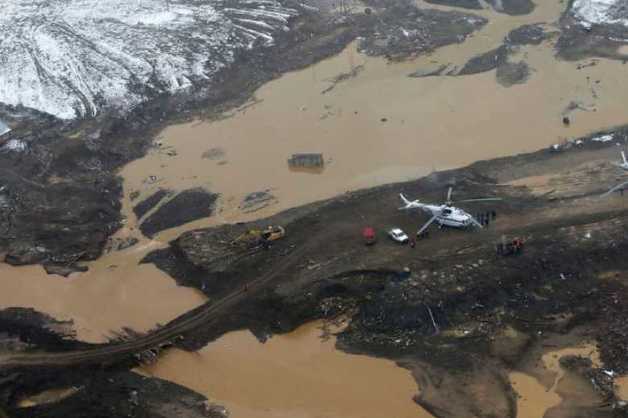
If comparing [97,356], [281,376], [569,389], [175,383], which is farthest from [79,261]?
[569,389]

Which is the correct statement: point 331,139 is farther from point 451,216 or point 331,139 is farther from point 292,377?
point 292,377

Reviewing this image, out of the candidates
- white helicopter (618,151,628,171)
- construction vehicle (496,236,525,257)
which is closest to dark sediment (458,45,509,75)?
white helicopter (618,151,628,171)

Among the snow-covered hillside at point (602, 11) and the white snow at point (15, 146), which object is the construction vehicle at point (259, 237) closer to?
the white snow at point (15, 146)

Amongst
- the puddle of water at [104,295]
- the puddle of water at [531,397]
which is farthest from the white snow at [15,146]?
the puddle of water at [531,397]

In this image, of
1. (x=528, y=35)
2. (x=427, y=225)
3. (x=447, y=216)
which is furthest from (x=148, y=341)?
(x=528, y=35)

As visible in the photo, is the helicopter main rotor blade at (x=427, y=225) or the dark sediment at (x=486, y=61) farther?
the dark sediment at (x=486, y=61)

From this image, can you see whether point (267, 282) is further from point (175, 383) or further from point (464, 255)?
point (464, 255)
